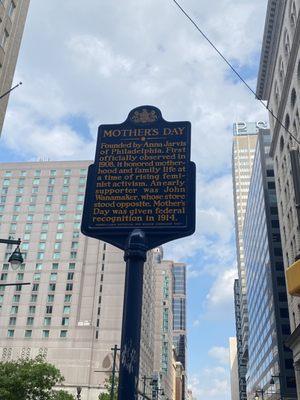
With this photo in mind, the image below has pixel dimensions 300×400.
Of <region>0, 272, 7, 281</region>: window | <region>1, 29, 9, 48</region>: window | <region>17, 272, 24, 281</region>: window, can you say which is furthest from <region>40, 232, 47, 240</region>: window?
<region>1, 29, 9, 48</region>: window

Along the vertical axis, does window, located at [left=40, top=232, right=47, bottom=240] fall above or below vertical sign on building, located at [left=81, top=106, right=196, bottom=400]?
above

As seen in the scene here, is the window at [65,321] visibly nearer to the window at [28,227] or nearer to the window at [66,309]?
the window at [66,309]

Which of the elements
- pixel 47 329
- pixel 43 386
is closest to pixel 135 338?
pixel 43 386

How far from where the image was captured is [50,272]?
10925cm

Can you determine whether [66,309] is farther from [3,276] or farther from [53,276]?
[3,276]

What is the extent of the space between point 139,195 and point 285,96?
148 ft

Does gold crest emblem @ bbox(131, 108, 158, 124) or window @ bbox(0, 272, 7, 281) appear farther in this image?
window @ bbox(0, 272, 7, 281)

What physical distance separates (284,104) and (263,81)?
537 inches

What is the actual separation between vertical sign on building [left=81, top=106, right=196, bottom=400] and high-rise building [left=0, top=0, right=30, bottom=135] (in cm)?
1634

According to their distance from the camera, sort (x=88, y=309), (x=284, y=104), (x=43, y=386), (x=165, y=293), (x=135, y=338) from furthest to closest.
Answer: (x=165, y=293) < (x=88, y=309) < (x=284, y=104) < (x=43, y=386) < (x=135, y=338)

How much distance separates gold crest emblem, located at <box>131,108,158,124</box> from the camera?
20.9m

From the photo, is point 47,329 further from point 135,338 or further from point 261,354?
point 135,338

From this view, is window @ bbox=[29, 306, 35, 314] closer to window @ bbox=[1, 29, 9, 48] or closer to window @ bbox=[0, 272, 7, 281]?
window @ bbox=[0, 272, 7, 281]

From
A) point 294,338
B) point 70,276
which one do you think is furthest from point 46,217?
point 294,338
